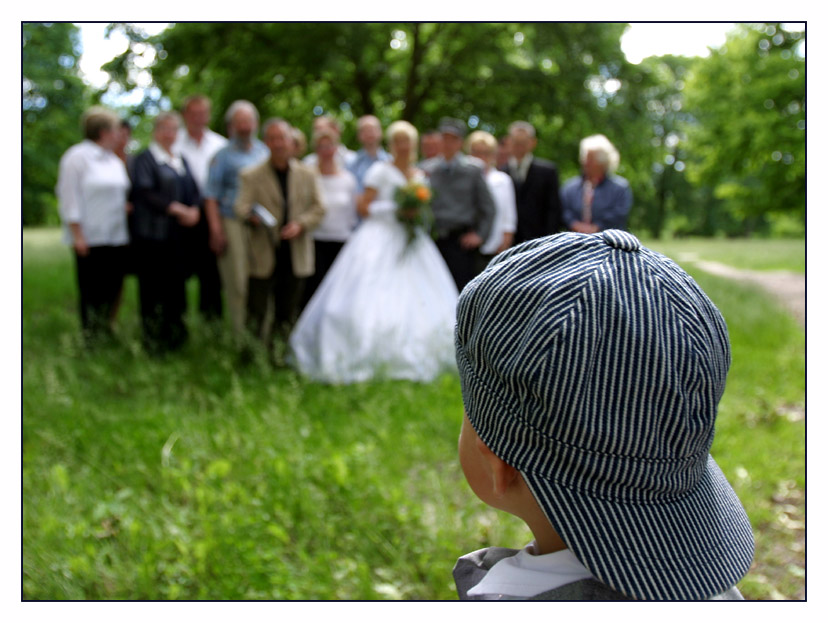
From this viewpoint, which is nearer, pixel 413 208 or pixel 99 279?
pixel 413 208

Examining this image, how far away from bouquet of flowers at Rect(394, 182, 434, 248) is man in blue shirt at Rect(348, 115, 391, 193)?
690 mm

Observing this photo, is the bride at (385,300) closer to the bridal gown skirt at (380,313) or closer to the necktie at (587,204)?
the bridal gown skirt at (380,313)

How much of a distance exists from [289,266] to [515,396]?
5321 mm

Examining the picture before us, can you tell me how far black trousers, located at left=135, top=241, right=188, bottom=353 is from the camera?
6.20 m

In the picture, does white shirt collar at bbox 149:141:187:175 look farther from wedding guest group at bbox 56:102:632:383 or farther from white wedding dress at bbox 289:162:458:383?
white wedding dress at bbox 289:162:458:383

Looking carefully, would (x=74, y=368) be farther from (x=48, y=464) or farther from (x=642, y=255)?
(x=642, y=255)

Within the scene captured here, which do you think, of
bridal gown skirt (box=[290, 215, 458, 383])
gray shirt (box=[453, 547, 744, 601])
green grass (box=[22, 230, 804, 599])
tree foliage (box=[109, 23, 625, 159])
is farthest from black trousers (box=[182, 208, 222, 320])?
gray shirt (box=[453, 547, 744, 601])

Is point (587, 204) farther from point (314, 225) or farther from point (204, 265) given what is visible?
point (204, 265)

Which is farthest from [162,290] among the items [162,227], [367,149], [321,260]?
[367,149]

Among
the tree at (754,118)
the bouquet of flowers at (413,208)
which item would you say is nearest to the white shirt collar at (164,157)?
the bouquet of flowers at (413,208)

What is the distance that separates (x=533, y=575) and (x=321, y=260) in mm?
5812

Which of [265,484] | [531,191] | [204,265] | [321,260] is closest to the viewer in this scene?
[265,484]

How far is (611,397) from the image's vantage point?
2.81 feet

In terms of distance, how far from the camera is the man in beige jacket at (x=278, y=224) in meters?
5.78
